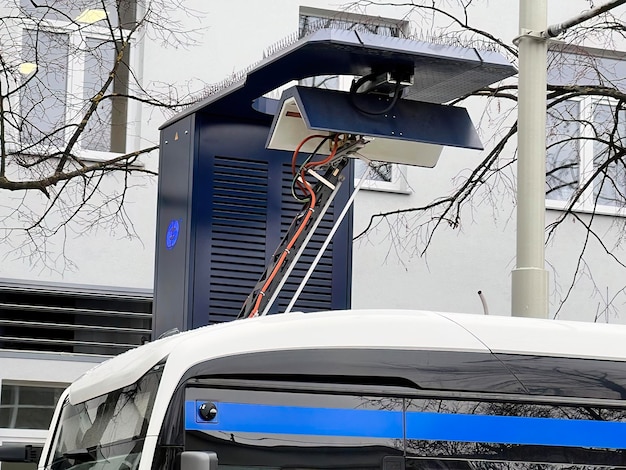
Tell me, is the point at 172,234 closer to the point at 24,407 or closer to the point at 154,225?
the point at 154,225

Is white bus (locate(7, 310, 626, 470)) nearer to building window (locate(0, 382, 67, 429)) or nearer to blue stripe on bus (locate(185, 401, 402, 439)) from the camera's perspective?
blue stripe on bus (locate(185, 401, 402, 439))

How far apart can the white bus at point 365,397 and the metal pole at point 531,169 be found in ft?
7.68

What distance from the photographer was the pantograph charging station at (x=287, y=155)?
24.5ft

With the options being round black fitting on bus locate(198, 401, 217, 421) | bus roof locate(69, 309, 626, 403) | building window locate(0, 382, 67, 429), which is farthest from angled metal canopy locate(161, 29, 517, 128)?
building window locate(0, 382, 67, 429)

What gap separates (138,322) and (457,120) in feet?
23.7

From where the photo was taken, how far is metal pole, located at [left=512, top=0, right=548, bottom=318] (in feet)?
28.2

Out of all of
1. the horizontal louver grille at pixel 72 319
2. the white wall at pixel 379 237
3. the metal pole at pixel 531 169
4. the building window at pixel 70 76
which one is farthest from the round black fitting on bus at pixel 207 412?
the white wall at pixel 379 237

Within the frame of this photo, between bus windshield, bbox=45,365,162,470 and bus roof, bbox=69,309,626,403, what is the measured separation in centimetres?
6

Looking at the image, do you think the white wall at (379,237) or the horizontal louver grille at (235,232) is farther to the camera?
the white wall at (379,237)

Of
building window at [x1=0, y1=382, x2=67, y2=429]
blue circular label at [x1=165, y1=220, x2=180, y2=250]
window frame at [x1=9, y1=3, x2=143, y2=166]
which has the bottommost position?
building window at [x1=0, y1=382, x2=67, y2=429]

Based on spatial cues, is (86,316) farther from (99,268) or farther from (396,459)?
(396,459)

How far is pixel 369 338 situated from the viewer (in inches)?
230

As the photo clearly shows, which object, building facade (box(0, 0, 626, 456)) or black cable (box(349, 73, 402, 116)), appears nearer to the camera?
black cable (box(349, 73, 402, 116))

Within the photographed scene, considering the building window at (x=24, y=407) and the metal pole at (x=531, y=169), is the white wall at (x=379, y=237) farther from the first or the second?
the metal pole at (x=531, y=169)
